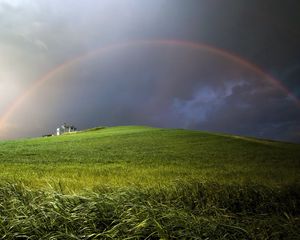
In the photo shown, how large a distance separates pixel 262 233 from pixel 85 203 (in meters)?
4.46

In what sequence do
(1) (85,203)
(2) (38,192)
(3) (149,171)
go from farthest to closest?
(3) (149,171) < (2) (38,192) < (1) (85,203)

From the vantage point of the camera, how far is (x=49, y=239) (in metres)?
8.38

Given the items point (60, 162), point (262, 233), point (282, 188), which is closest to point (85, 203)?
point (262, 233)

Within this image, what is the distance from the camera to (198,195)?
14.1 metres

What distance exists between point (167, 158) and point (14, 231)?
82.7ft

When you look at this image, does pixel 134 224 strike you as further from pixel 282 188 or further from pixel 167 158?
pixel 167 158

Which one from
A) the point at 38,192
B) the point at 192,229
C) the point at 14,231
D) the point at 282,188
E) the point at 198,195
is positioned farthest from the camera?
the point at 282,188

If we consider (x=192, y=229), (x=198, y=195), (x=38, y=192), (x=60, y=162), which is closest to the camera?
(x=192, y=229)

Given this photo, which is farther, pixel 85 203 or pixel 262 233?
pixel 85 203

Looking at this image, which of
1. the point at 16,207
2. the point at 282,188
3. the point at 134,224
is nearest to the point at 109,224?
the point at 134,224

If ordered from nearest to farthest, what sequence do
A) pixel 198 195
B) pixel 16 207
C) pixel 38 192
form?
pixel 16 207, pixel 38 192, pixel 198 195

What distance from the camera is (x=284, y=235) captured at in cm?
839

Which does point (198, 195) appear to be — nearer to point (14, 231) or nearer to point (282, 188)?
point (282, 188)

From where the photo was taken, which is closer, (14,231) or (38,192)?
(14,231)
